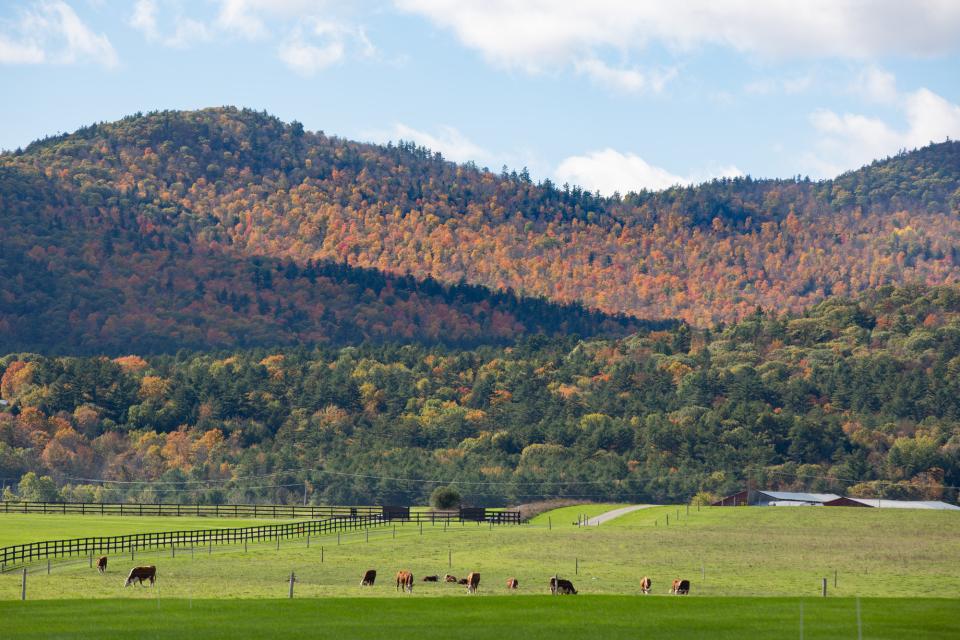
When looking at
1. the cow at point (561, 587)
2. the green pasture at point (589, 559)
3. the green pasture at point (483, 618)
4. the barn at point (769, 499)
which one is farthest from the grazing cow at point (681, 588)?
the barn at point (769, 499)

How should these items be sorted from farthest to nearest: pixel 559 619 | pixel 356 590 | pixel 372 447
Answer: pixel 372 447, pixel 356 590, pixel 559 619

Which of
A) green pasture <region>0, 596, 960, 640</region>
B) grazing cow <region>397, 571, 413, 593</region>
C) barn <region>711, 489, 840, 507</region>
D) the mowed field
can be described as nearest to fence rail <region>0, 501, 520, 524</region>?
the mowed field

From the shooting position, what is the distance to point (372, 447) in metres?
191

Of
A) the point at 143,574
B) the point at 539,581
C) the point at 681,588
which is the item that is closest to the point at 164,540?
the point at 143,574

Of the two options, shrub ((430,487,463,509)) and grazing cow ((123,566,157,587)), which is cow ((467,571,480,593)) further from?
shrub ((430,487,463,509))

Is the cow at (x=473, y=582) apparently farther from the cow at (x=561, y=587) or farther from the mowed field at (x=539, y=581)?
the cow at (x=561, y=587)

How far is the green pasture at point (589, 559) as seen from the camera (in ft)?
198

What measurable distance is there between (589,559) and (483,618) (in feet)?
98.6

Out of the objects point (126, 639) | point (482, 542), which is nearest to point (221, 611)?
point (126, 639)

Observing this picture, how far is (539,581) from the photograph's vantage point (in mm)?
64312

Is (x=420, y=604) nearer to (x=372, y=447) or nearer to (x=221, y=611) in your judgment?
(x=221, y=611)

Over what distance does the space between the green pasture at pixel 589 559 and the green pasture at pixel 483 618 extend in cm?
319

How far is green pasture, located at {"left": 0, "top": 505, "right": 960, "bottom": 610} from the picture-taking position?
60250mm

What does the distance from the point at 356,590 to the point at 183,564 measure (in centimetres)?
1560
